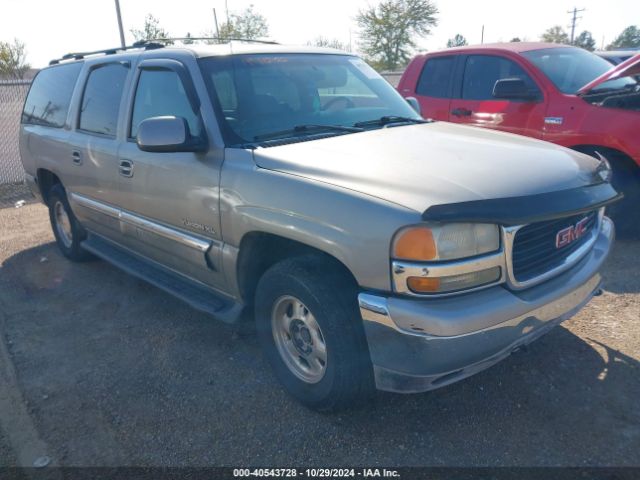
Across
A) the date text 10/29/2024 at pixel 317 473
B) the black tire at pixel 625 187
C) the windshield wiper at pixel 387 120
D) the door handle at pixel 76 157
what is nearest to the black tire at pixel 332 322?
the date text 10/29/2024 at pixel 317 473

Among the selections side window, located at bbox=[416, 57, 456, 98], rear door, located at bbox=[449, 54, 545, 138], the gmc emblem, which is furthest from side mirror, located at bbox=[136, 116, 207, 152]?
side window, located at bbox=[416, 57, 456, 98]

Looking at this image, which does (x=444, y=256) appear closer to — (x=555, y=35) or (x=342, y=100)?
(x=342, y=100)

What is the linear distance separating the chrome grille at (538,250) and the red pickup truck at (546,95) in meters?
2.65

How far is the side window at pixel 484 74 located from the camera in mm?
5734

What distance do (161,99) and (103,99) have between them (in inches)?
36.4

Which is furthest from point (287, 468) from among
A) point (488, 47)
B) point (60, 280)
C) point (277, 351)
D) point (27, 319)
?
point (488, 47)

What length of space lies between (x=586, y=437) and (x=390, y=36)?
34390 millimetres

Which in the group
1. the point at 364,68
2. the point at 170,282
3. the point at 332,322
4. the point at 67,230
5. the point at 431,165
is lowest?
the point at 67,230

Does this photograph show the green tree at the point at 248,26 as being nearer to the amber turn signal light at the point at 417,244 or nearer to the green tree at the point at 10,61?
the green tree at the point at 10,61

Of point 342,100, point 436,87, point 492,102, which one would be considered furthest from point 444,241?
point 436,87

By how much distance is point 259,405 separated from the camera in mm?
2963

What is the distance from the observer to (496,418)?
2.73 meters

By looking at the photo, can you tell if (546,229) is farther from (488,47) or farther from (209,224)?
(488,47)

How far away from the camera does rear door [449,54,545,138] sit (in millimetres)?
5426
